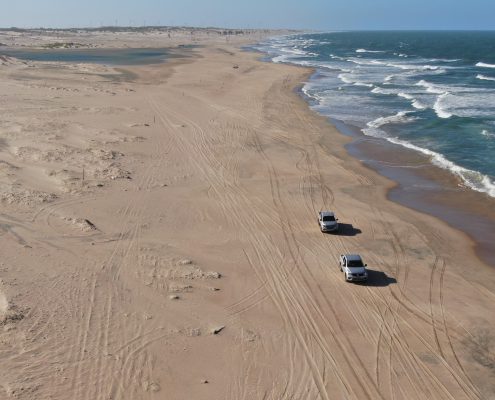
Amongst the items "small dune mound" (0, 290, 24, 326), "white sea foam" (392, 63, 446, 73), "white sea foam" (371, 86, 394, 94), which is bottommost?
"white sea foam" (392, 63, 446, 73)

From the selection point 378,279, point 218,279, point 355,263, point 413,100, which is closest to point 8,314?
point 218,279

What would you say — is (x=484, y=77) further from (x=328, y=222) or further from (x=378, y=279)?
(x=378, y=279)

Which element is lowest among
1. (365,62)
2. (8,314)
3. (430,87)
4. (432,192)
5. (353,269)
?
(365,62)

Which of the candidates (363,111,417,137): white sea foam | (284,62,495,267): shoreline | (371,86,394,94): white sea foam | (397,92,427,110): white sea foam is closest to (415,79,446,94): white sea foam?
(397,92,427,110): white sea foam

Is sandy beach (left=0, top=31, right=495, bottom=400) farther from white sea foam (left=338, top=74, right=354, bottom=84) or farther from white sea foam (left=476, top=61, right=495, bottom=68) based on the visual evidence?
white sea foam (left=476, top=61, right=495, bottom=68)

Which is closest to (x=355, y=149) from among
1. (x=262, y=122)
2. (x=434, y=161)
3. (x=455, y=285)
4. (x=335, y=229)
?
(x=434, y=161)

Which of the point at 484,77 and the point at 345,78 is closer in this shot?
the point at 484,77

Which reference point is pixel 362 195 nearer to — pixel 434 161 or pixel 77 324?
pixel 434 161
